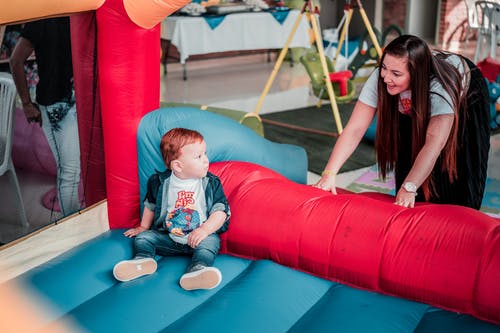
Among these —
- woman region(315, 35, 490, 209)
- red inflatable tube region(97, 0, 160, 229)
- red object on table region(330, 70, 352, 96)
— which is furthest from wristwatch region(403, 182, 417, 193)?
red object on table region(330, 70, 352, 96)

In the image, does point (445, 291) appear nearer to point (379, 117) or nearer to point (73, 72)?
point (379, 117)

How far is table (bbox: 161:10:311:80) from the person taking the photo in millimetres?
6656

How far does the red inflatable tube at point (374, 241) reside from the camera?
1820mm

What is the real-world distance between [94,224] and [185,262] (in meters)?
0.55

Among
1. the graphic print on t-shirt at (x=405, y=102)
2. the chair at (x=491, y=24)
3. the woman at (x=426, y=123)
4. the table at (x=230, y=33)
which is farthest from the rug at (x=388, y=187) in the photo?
the table at (x=230, y=33)

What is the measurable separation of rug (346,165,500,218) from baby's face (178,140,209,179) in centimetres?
150

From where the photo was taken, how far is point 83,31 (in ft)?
7.58

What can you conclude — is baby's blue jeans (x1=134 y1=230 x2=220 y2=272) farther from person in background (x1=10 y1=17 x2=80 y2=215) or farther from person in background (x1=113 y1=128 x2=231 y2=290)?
person in background (x1=10 y1=17 x2=80 y2=215)

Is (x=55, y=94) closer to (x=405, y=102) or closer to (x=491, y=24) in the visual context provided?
(x=405, y=102)

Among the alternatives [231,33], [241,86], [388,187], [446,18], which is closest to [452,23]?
[446,18]

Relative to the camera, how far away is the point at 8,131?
2277 mm

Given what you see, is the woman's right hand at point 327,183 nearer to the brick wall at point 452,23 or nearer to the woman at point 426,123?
the woman at point 426,123

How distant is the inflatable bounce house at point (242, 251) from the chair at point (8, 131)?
10.3 inches

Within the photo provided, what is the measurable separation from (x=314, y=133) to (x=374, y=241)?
2.67 m
